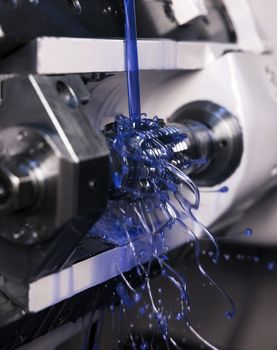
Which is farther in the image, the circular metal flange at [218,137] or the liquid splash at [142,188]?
the circular metal flange at [218,137]

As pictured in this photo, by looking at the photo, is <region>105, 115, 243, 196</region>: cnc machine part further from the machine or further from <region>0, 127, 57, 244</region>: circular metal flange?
<region>0, 127, 57, 244</region>: circular metal flange

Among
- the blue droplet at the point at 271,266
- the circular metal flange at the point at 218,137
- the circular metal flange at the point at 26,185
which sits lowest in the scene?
the blue droplet at the point at 271,266

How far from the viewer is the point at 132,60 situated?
28.9 inches

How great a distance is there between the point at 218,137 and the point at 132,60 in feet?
0.77

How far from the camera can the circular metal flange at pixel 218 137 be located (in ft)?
3.00

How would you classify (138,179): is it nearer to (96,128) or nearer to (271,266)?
(96,128)

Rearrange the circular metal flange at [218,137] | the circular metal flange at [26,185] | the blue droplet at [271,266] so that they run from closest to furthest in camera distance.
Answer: the circular metal flange at [26,185] < the circular metal flange at [218,137] < the blue droplet at [271,266]

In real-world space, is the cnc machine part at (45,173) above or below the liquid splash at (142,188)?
above

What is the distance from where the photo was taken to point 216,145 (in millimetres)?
914

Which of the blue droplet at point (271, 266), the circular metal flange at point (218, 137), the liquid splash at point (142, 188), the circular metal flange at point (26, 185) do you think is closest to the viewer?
the circular metal flange at point (26, 185)

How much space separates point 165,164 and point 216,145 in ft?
0.73

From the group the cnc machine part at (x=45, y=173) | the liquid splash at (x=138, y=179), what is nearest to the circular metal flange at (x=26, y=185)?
the cnc machine part at (x=45, y=173)

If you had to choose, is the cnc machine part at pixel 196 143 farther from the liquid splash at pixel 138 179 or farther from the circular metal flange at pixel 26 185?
the circular metal flange at pixel 26 185

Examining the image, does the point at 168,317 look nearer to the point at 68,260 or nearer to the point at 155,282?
the point at 155,282
